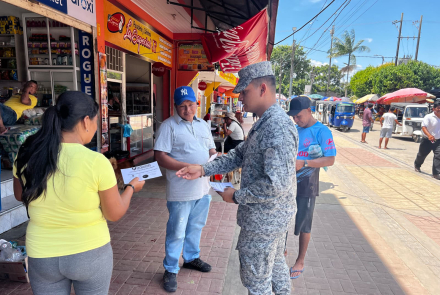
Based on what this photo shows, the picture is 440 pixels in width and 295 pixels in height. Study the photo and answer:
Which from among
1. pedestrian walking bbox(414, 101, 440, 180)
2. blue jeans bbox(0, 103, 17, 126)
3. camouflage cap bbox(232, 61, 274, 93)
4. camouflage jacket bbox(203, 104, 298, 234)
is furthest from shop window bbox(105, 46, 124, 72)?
pedestrian walking bbox(414, 101, 440, 180)

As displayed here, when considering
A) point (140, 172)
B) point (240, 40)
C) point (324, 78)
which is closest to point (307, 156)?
point (140, 172)

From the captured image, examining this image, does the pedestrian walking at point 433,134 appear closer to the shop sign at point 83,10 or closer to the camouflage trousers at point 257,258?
the camouflage trousers at point 257,258

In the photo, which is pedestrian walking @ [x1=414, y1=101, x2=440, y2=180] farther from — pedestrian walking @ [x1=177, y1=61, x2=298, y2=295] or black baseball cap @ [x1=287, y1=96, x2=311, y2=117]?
pedestrian walking @ [x1=177, y1=61, x2=298, y2=295]

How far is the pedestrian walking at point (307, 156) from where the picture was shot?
282 cm

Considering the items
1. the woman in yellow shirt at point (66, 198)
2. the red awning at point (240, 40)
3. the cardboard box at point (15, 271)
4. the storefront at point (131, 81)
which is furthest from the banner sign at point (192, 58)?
the woman in yellow shirt at point (66, 198)

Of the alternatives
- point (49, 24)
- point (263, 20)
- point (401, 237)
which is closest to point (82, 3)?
point (49, 24)

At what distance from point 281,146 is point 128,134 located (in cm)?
579

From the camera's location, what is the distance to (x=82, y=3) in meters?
4.24

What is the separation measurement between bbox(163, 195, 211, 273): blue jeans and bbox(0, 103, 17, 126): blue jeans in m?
3.37

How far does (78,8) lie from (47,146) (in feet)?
12.5

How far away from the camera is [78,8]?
412 centimetres

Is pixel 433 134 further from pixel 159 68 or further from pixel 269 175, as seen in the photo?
pixel 269 175

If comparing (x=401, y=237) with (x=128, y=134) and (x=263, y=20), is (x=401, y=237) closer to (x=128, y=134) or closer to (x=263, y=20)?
(x=263, y=20)

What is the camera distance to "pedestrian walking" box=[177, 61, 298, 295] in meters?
1.60
